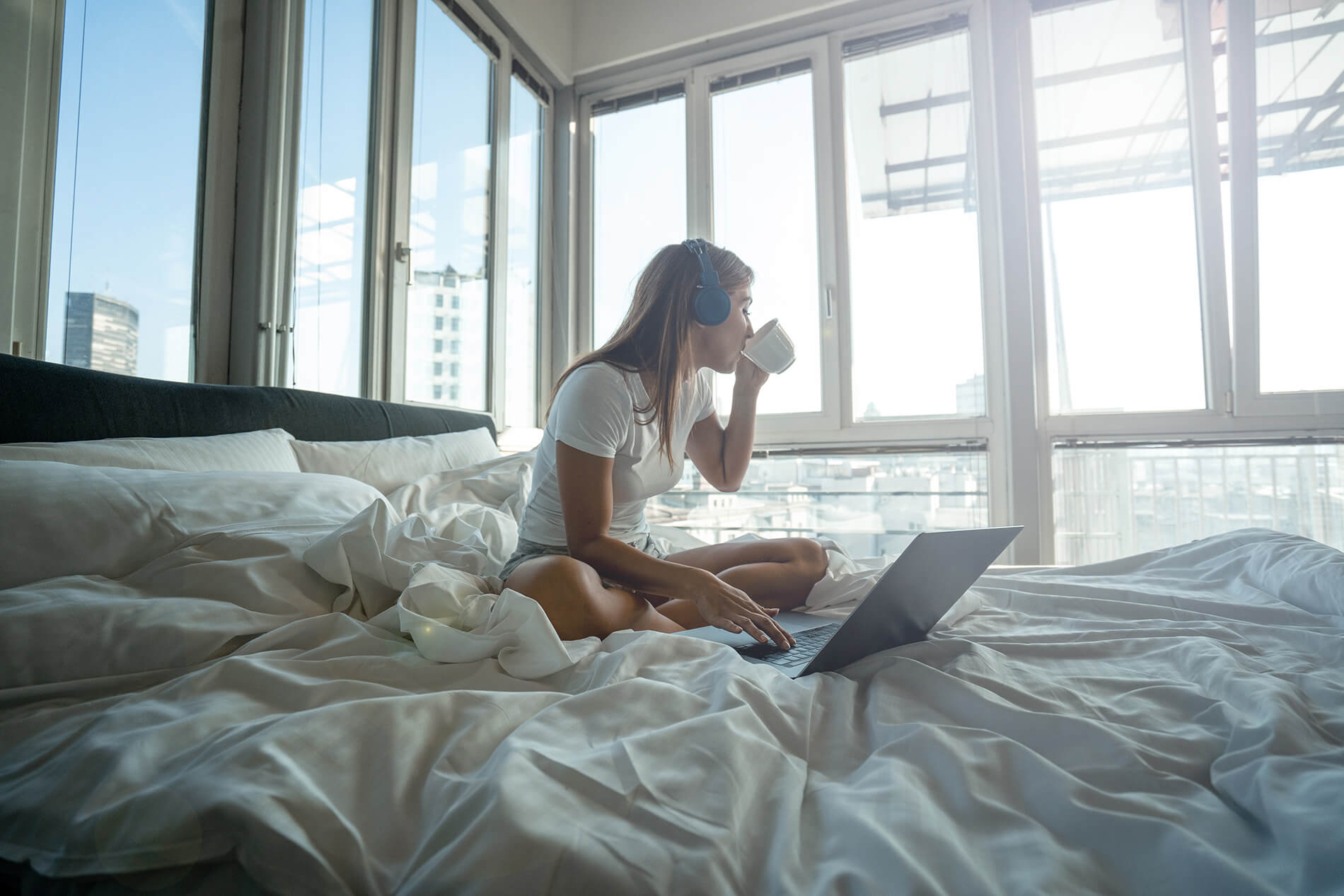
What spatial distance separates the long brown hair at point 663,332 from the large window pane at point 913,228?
1645mm

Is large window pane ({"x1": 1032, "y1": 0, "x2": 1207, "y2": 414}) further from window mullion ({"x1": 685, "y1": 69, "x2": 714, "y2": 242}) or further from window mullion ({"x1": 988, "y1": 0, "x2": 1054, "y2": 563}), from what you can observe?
window mullion ({"x1": 685, "y1": 69, "x2": 714, "y2": 242})

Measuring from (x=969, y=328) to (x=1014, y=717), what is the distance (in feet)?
7.88

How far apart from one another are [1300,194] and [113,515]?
10.8 ft

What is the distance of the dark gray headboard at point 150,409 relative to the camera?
1069 millimetres

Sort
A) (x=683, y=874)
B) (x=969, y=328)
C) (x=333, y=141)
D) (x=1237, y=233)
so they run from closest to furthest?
1. (x=683, y=874)
2. (x=333, y=141)
3. (x=1237, y=233)
4. (x=969, y=328)

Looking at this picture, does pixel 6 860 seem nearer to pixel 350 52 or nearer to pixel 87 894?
pixel 87 894

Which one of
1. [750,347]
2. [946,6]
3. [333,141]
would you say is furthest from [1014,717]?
[946,6]

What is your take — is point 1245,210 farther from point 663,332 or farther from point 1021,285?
point 663,332

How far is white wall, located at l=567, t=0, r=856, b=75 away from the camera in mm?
2939

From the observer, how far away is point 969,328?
2.72 m

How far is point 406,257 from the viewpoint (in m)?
2.34

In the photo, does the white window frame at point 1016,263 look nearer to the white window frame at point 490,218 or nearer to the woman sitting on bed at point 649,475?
the white window frame at point 490,218

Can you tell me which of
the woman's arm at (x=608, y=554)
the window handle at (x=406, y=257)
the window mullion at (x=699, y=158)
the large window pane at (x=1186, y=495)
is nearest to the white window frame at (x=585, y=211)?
the window mullion at (x=699, y=158)

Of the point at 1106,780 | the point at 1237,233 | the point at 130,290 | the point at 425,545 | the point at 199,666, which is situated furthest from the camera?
the point at 1237,233
